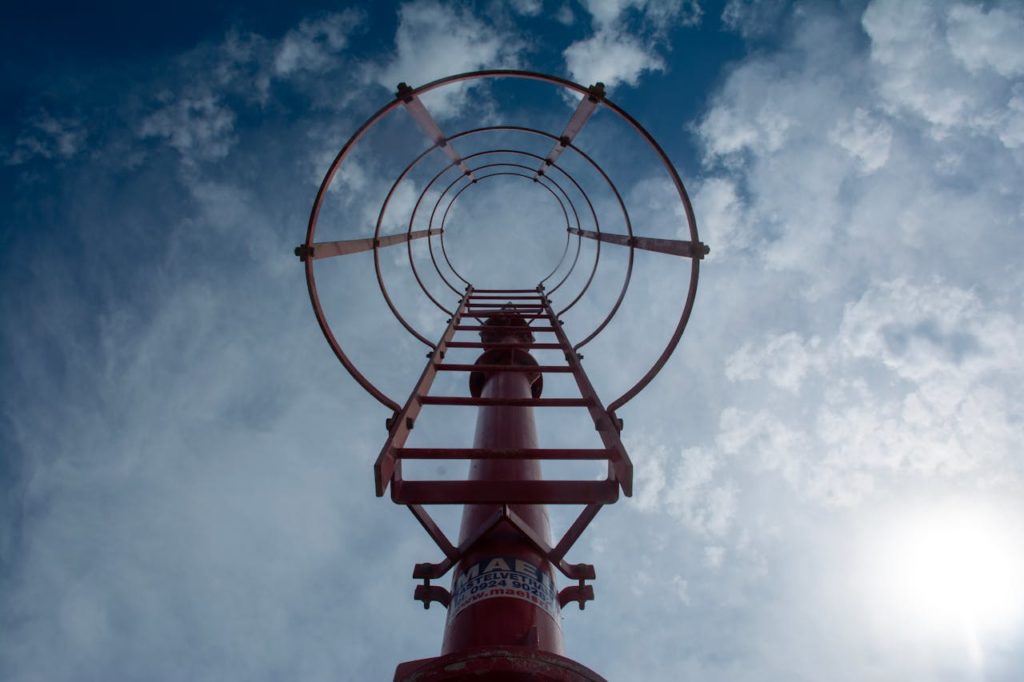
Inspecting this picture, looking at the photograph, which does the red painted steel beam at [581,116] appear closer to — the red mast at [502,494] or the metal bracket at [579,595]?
the red mast at [502,494]

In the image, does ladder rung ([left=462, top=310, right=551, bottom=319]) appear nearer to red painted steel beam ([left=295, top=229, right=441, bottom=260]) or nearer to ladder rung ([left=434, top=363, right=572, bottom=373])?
red painted steel beam ([left=295, top=229, right=441, bottom=260])

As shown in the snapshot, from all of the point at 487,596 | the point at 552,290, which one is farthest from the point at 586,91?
the point at 552,290

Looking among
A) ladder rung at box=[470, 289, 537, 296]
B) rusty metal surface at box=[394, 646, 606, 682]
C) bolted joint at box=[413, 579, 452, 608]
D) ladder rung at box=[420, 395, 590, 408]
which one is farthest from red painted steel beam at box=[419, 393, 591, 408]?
ladder rung at box=[470, 289, 537, 296]

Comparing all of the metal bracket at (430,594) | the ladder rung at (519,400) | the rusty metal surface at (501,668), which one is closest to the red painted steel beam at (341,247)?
the ladder rung at (519,400)

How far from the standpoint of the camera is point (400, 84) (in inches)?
167

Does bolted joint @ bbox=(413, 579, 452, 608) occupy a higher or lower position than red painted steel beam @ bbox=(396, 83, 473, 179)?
lower

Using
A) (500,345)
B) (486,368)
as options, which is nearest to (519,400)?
(486,368)

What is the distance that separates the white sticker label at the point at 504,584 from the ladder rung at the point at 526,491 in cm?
51

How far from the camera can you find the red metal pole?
2770mm

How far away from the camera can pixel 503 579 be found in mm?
3010

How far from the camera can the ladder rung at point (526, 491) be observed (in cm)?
277

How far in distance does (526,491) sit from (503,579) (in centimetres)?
58

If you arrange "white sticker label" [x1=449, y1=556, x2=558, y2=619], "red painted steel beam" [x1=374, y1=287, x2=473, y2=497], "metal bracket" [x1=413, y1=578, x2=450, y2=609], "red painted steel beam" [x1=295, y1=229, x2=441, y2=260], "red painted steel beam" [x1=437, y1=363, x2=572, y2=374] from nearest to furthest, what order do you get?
"red painted steel beam" [x1=374, y1=287, x2=473, y2=497]
"white sticker label" [x1=449, y1=556, x2=558, y2=619]
"metal bracket" [x1=413, y1=578, x2=450, y2=609]
"red painted steel beam" [x1=295, y1=229, x2=441, y2=260]
"red painted steel beam" [x1=437, y1=363, x2=572, y2=374]

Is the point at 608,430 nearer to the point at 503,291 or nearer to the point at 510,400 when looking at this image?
the point at 510,400
